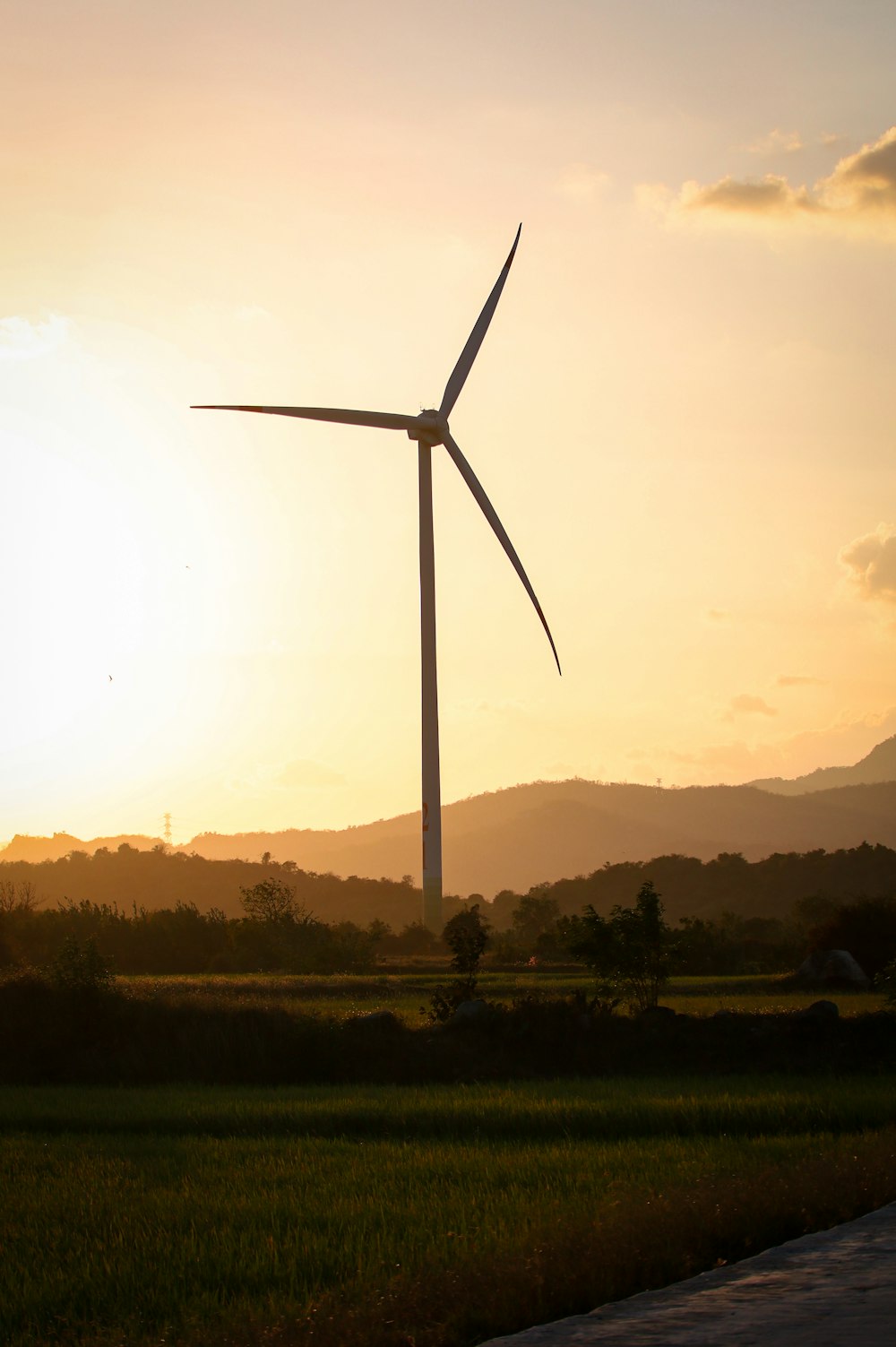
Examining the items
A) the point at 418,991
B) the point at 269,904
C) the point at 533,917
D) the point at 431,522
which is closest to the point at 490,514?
the point at 431,522

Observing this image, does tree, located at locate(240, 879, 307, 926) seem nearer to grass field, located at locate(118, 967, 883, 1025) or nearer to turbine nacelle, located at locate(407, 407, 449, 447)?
grass field, located at locate(118, 967, 883, 1025)

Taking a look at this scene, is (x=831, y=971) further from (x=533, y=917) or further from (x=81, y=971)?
(x=533, y=917)

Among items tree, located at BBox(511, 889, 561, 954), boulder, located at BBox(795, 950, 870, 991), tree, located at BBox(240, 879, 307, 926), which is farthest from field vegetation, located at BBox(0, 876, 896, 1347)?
tree, located at BBox(511, 889, 561, 954)

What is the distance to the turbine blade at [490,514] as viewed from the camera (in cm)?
5303

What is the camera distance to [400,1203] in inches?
609

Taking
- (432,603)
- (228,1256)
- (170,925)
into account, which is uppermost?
(432,603)

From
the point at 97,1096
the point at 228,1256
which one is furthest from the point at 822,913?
the point at 228,1256

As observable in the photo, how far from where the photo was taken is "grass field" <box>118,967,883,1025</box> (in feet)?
125

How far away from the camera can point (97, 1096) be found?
92.0ft

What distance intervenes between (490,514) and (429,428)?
13.3ft

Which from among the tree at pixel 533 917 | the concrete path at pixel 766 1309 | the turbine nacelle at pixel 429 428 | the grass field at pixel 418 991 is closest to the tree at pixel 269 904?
the grass field at pixel 418 991

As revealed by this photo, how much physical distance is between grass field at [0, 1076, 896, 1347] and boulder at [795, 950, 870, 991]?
80.4 ft

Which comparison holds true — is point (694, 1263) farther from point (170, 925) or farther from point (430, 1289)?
point (170, 925)

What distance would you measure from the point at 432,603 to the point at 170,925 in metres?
33.3
